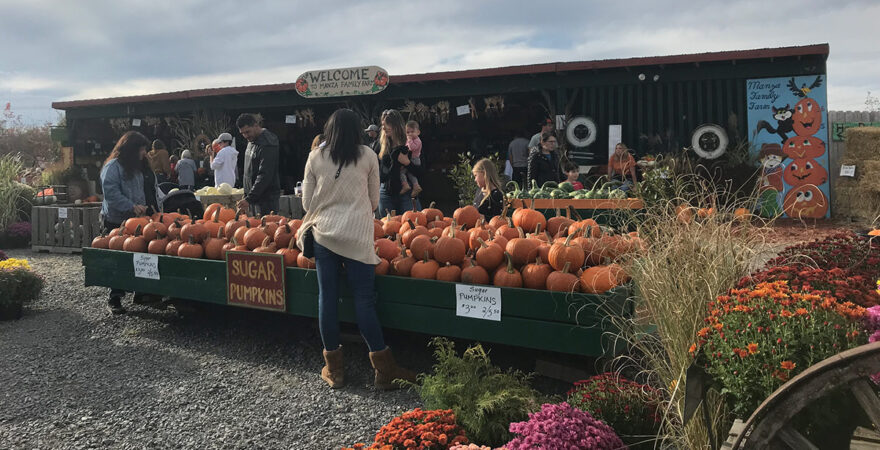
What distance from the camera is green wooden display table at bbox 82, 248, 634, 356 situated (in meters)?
3.29

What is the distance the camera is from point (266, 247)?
4.70m

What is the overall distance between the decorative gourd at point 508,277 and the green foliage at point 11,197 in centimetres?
1077

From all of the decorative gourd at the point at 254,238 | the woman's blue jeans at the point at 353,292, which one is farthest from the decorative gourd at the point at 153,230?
the woman's blue jeans at the point at 353,292

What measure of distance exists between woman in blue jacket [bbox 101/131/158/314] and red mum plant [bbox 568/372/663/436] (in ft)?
15.6

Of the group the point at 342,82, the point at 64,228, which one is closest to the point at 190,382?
the point at 64,228

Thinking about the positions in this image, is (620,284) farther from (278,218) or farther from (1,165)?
(1,165)

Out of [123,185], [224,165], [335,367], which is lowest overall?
[335,367]

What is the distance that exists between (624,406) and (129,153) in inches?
199

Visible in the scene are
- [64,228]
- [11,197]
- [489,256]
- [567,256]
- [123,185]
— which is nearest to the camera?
[567,256]

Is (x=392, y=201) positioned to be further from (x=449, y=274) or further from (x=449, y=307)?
(x=449, y=307)

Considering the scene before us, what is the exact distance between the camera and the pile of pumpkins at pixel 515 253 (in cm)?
347

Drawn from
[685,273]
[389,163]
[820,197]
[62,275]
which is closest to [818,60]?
[820,197]

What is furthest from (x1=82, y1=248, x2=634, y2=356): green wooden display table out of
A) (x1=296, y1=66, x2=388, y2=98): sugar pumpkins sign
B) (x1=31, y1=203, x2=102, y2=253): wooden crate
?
(x1=296, y1=66, x2=388, y2=98): sugar pumpkins sign

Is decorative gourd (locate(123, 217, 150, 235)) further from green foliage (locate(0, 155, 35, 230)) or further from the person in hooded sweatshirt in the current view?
green foliage (locate(0, 155, 35, 230))
